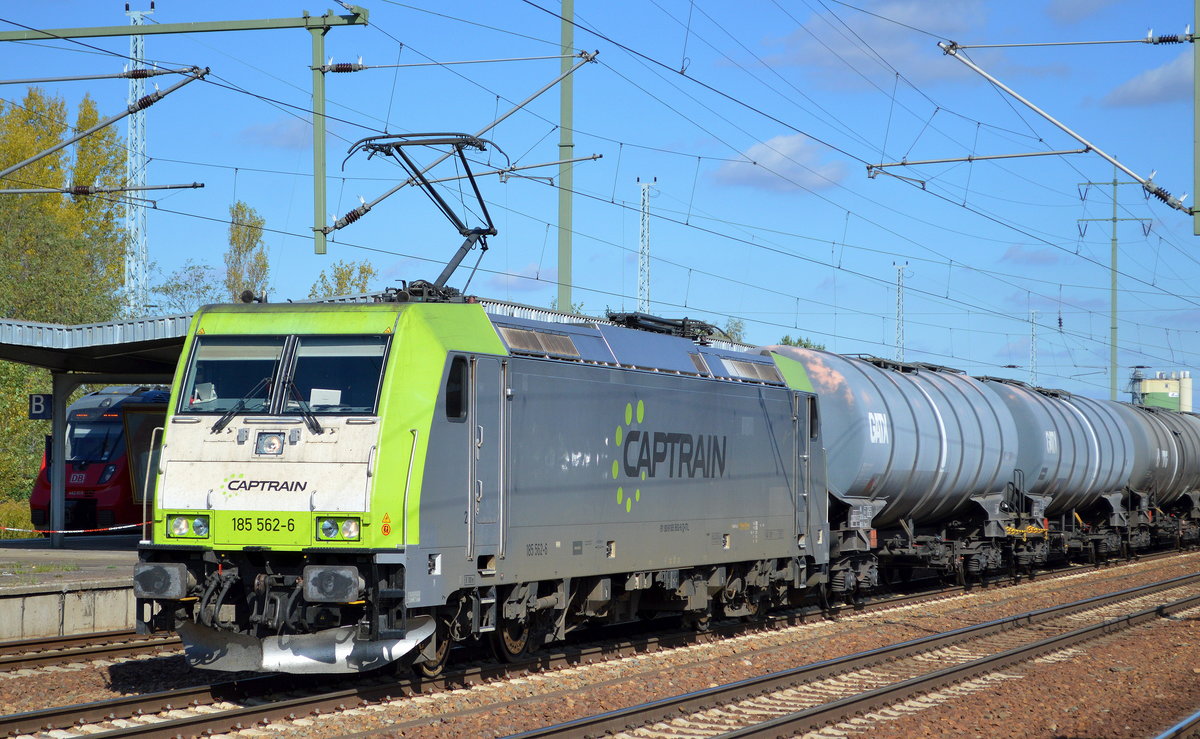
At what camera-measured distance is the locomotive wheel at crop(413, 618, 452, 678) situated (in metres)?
12.3

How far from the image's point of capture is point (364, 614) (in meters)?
11.2

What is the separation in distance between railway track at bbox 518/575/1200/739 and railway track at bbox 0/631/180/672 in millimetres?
6522

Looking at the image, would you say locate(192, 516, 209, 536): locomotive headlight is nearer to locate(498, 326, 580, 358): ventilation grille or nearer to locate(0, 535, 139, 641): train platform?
locate(498, 326, 580, 358): ventilation grille

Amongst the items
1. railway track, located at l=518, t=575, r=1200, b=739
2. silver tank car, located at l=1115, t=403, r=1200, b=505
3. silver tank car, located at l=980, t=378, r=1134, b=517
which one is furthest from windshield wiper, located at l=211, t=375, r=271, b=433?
silver tank car, located at l=1115, t=403, r=1200, b=505

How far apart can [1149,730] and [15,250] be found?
5059cm

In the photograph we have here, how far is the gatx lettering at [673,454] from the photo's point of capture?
1495cm

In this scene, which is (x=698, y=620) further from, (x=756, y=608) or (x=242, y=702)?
(x=242, y=702)

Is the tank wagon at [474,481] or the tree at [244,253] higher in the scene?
the tree at [244,253]

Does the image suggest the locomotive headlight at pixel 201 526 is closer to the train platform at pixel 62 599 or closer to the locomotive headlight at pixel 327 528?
the locomotive headlight at pixel 327 528

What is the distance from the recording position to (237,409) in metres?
11.9

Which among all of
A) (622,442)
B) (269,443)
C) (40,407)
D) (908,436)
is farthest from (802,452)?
(40,407)

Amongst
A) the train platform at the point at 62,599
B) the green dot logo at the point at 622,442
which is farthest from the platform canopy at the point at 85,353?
the green dot logo at the point at 622,442

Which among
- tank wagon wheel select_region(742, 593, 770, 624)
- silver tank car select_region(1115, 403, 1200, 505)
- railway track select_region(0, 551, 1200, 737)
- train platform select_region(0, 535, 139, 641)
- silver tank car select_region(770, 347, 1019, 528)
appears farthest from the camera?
silver tank car select_region(1115, 403, 1200, 505)

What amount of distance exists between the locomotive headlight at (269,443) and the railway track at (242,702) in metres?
2.21
